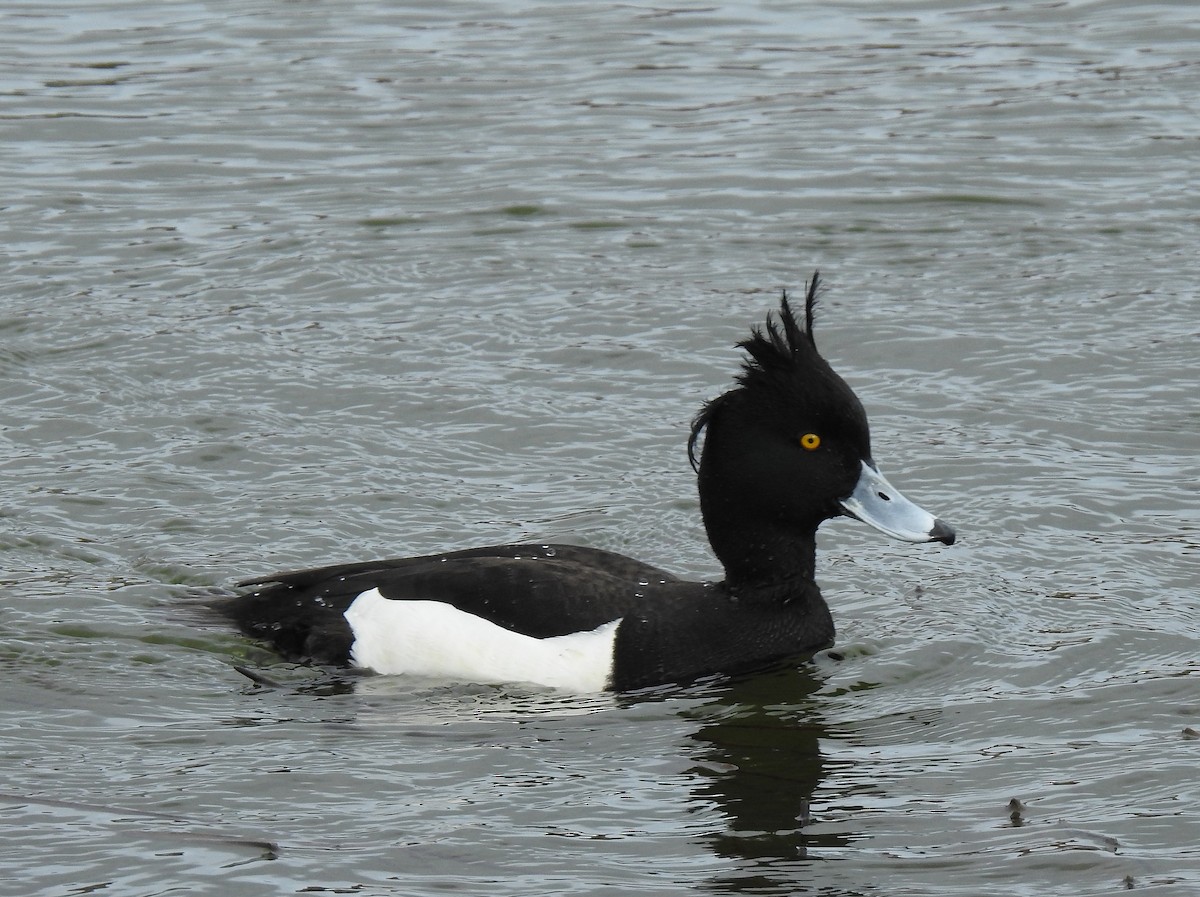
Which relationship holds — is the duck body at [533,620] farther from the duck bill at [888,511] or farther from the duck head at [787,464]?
the duck bill at [888,511]

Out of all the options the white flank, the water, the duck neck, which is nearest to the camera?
the water

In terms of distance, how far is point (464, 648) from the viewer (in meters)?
7.76

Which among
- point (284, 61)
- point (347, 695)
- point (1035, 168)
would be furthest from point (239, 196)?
point (347, 695)

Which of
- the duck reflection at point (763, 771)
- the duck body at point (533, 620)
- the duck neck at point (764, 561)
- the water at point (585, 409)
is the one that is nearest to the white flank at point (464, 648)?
the duck body at point (533, 620)

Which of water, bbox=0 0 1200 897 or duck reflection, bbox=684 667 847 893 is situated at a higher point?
water, bbox=0 0 1200 897

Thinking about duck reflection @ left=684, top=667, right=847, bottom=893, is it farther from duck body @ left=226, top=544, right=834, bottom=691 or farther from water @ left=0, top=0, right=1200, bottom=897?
duck body @ left=226, top=544, right=834, bottom=691

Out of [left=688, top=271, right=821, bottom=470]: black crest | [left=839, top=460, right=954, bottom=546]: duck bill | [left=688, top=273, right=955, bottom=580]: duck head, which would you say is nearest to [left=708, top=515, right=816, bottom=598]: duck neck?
[left=688, top=273, right=955, bottom=580]: duck head

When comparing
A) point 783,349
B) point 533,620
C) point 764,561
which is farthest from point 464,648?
point 783,349

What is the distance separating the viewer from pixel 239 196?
13.7m

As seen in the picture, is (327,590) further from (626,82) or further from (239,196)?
(626,82)

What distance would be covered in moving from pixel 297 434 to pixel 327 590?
7.60 feet

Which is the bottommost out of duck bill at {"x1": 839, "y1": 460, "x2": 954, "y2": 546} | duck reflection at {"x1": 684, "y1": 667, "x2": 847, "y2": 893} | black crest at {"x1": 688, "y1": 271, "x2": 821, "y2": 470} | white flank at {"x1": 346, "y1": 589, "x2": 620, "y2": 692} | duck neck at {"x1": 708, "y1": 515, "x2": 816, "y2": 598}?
duck reflection at {"x1": 684, "y1": 667, "x2": 847, "y2": 893}

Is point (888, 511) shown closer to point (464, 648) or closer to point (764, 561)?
point (764, 561)

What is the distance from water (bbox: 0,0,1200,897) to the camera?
6406 millimetres
